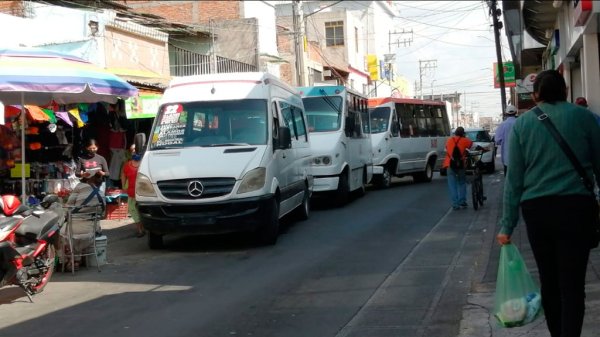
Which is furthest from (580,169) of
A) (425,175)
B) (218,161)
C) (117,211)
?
(425,175)

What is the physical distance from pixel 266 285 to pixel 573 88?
9.65 m

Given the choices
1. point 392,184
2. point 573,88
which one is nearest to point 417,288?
point 573,88

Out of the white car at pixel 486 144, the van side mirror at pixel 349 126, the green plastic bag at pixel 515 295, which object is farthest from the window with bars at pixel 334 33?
the green plastic bag at pixel 515 295

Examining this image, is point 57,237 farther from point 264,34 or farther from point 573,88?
point 264,34

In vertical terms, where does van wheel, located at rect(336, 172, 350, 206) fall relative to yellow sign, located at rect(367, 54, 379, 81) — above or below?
below

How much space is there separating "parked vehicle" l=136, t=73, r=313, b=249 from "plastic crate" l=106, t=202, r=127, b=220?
417 centimetres

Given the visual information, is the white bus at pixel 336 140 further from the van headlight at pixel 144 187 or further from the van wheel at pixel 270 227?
the van headlight at pixel 144 187

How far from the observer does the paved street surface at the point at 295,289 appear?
6.38 m

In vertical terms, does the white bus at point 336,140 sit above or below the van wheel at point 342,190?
above

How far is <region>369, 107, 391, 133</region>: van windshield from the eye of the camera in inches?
835

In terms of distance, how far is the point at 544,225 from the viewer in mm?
4391

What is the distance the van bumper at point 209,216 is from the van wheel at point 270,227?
0.20 meters

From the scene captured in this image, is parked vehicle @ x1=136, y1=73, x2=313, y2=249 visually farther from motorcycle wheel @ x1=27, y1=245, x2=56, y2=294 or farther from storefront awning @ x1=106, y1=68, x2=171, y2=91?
storefront awning @ x1=106, y1=68, x2=171, y2=91

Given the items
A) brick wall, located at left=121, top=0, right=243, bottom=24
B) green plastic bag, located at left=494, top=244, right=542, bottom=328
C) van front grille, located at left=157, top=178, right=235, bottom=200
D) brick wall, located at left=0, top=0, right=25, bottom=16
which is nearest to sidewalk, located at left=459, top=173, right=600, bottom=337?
green plastic bag, located at left=494, top=244, right=542, bottom=328
